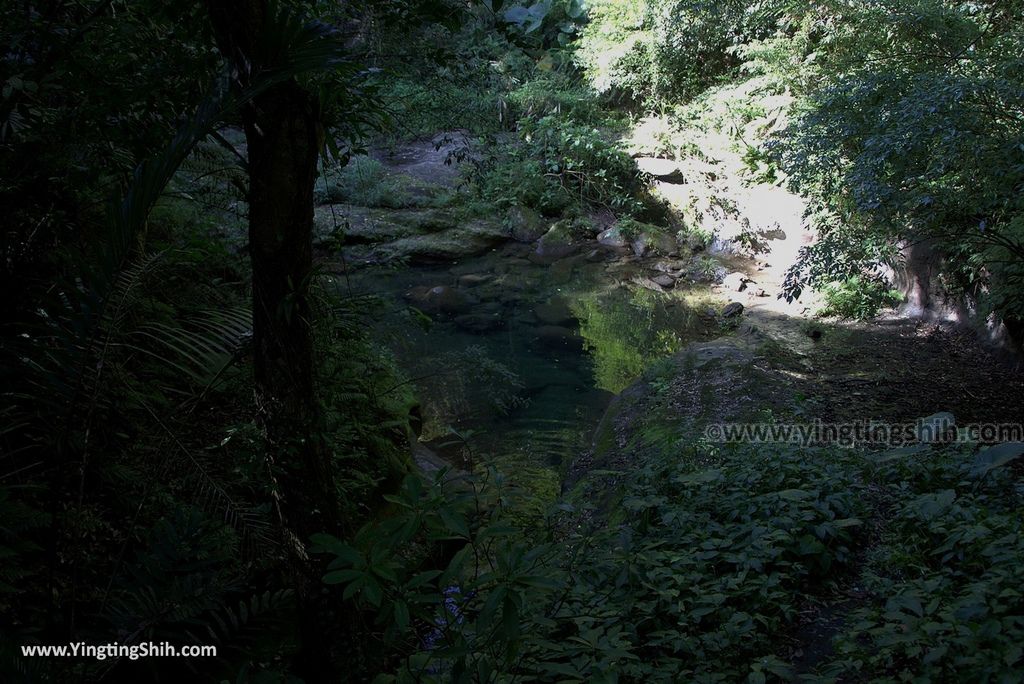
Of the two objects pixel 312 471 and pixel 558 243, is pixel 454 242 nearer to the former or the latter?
pixel 558 243

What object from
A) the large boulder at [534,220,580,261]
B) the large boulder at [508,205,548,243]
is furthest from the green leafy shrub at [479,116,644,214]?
the large boulder at [534,220,580,261]

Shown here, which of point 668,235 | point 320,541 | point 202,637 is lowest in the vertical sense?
point 202,637


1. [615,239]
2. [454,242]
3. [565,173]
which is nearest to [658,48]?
[565,173]

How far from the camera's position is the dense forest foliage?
2.05m

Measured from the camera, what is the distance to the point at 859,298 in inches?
378

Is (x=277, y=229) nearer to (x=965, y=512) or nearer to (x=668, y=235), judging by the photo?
(x=965, y=512)

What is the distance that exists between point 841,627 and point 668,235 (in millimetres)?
12781

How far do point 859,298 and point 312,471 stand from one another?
9217 millimetres

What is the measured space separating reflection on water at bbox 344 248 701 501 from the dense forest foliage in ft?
3.23

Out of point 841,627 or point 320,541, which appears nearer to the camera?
point 320,541

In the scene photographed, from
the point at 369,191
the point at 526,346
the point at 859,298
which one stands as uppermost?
the point at 369,191

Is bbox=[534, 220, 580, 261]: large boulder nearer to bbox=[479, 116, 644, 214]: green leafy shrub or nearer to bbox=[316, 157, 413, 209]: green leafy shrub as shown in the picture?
bbox=[479, 116, 644, 214]: green leafy shrub

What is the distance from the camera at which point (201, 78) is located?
2791 mm

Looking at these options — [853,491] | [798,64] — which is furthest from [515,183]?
[853,491]
